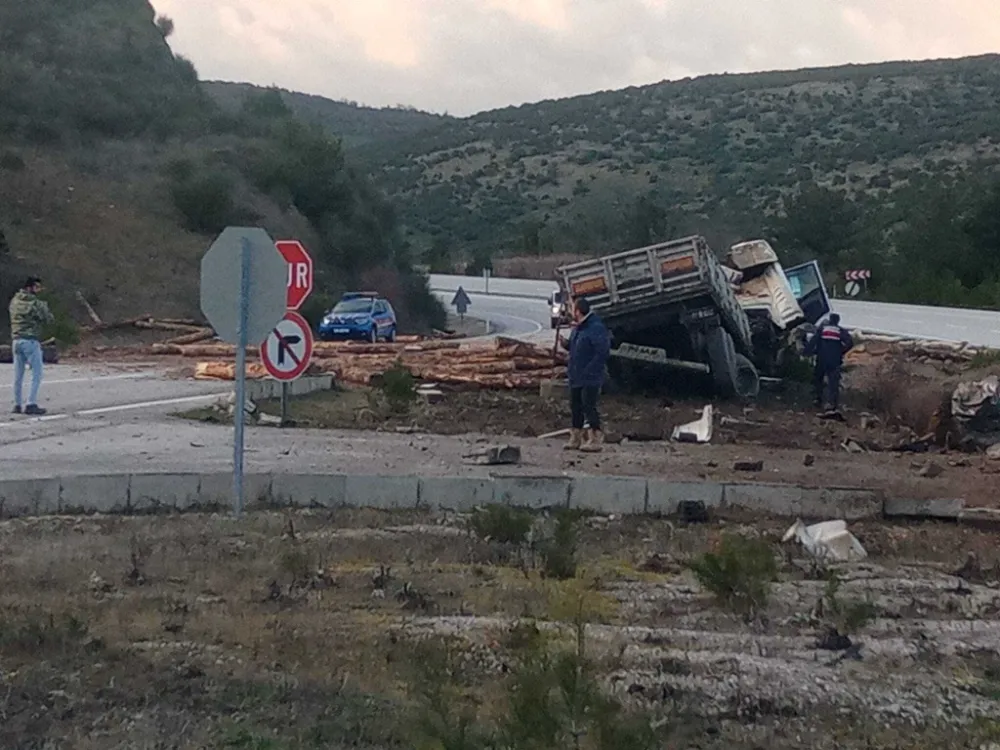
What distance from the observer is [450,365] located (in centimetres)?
2577

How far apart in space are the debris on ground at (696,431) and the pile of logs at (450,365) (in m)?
4.29

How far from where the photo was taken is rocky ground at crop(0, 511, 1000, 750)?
21.5 ft

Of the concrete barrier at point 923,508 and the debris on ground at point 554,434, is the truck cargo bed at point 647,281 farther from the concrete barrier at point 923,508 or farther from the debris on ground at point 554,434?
the concrete barrier at point 923,508

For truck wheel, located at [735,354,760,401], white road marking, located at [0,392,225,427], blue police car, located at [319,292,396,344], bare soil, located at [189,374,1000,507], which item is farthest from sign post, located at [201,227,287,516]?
blue police car, located at [319,292,396,344]

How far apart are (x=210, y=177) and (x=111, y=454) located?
36.3 meters

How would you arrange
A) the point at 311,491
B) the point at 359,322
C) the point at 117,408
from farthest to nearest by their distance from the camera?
the point at 359,322 → the point at 117,408 → the point at 311,491

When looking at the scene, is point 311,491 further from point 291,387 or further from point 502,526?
point 291,387

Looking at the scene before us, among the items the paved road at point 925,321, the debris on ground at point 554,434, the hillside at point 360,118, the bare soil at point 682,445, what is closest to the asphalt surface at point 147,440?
the bare soil at point 682,445

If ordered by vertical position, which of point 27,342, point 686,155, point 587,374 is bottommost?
point 587,374

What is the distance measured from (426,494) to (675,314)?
10.3 meters

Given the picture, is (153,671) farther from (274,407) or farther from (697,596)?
(274,407)

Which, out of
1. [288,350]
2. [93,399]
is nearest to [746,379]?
[93,399]

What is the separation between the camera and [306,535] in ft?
38.5

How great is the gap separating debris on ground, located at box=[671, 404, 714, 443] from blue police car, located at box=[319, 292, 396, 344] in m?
18.6
